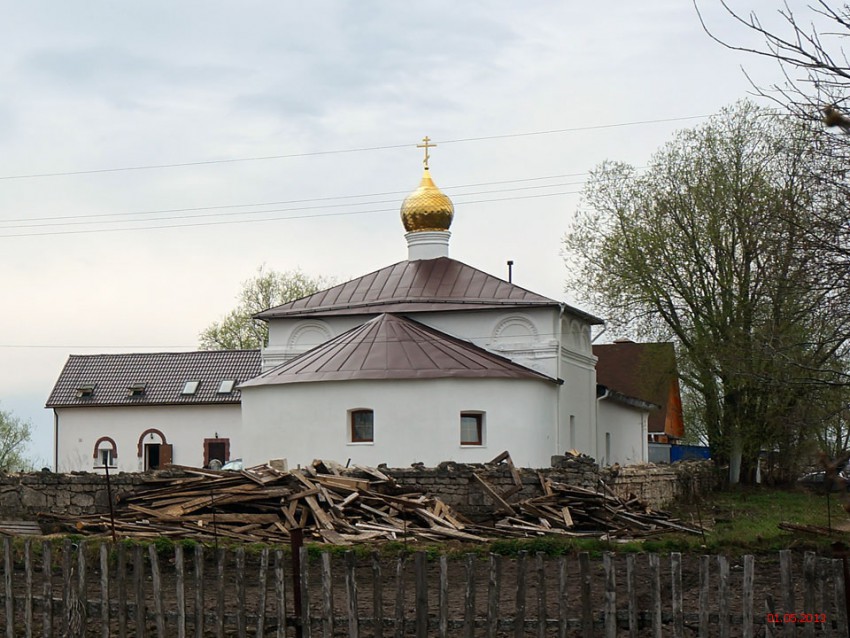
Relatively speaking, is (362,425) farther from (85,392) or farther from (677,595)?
(85,392)

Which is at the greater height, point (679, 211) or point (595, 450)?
point (679, 211)

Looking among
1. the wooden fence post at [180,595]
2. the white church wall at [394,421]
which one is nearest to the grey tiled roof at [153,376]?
the white church wall at [394,421]

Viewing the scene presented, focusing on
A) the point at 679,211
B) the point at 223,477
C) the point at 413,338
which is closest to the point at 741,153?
the point at 679,211

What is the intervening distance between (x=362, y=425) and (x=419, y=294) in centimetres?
681

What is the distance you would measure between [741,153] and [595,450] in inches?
354

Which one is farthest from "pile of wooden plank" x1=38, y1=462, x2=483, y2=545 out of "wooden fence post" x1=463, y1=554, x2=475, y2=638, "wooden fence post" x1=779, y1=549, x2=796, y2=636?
"wooden fence post" x1=779, y1=549, x2=796, y2=636

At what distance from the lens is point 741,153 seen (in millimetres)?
34094

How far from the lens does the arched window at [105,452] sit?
4291 centimetres

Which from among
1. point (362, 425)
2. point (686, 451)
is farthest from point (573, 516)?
point (686, 451)

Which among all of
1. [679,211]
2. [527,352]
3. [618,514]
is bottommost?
[618,514]

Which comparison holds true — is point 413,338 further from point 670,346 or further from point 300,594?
point 300,594

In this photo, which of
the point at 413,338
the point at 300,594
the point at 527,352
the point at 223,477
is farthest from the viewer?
the point at 527,352

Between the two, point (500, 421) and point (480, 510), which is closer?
point (480, 510)

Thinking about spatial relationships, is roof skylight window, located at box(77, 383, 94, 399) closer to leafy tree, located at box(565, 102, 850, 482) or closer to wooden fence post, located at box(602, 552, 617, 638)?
leafy tree, located at box(565, 102, 850, 482)
